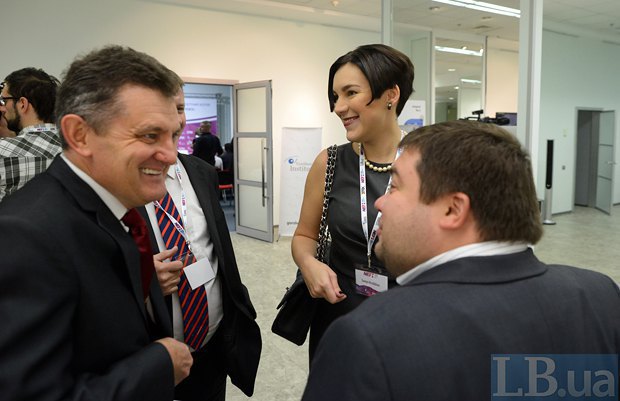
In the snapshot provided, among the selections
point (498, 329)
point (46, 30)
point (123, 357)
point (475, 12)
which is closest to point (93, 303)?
point (123, 357)

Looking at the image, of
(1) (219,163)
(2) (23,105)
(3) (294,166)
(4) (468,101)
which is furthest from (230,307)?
(4) (468,101)

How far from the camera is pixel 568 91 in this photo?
9227 mm

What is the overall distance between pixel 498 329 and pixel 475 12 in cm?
729

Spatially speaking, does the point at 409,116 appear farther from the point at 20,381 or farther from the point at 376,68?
the point at 20,381

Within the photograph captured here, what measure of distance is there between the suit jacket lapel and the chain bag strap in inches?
30.8

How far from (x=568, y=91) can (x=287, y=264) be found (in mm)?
7385

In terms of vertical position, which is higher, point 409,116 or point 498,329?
point 409,116

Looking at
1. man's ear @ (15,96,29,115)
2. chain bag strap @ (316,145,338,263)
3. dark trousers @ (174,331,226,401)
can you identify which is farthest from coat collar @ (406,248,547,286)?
man's ear @ (15,96,29,115)

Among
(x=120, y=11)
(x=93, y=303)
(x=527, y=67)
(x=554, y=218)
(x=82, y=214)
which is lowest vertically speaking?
(x=554, y=218)

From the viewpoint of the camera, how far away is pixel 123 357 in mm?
904

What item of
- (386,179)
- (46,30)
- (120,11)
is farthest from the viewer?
(120,11)

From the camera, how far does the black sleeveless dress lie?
1.51 m

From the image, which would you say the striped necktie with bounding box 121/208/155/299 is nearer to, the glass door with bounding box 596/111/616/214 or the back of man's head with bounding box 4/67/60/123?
the back of man's head with bounding box 4/67/60/123

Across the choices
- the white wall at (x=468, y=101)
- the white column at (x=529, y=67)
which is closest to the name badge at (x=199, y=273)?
the white column at (x=529, y=67)
